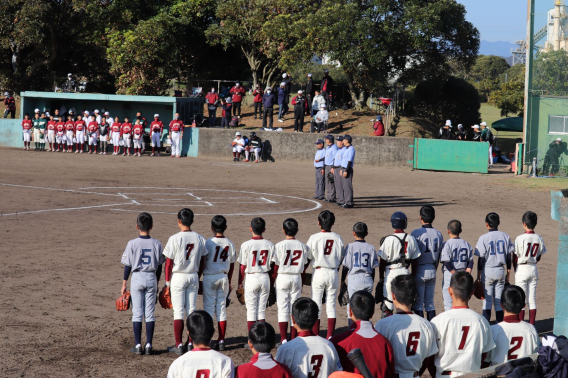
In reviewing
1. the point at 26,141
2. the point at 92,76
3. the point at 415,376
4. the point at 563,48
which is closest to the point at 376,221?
the point at 415,376

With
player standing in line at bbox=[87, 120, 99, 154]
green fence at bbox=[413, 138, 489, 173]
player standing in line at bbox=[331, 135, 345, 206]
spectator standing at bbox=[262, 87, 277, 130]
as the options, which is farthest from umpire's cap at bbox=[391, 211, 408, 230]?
player standing in line at bbox=[87, 120, 99, 154]

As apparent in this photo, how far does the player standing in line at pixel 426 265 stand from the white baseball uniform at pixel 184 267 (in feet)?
9.95

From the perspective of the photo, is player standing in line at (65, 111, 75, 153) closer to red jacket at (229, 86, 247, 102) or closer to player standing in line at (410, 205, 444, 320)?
red jacket at (229, 86, 247, 102)

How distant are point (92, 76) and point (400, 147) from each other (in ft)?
80.7

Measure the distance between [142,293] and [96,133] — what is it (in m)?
27.3

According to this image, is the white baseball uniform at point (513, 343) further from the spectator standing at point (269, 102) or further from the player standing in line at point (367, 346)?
the spectator standing at point (269, 102)

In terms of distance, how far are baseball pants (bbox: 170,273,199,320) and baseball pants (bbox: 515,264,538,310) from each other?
4.57 meters

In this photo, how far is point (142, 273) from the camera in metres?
8.20

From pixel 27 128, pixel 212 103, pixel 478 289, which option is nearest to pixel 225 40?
pixel 212 103

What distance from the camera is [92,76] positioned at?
44906mm

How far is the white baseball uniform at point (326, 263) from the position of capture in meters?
8.54

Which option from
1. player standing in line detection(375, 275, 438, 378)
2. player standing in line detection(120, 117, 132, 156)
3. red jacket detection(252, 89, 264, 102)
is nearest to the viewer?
player standing in line detection(375, 275, 438, 378)

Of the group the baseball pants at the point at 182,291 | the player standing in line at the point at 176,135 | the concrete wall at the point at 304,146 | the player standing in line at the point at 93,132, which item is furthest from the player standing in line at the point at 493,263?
the player standing in line at the point at 93,132

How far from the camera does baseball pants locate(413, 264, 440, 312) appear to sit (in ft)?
29.5
